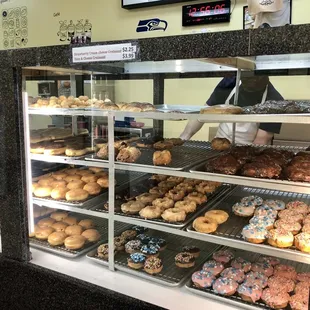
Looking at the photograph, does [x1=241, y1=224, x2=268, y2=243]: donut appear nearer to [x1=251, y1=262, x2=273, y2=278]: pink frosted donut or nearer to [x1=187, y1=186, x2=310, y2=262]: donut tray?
[x1=187, y1=186, x2=310, y2=262]: donut tray

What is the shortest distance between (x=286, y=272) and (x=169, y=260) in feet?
1.86

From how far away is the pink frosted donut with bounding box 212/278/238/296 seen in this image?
4.68ft

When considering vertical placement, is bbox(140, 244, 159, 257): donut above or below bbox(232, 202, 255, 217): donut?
below

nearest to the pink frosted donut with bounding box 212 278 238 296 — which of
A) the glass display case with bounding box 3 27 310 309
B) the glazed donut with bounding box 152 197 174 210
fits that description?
the glass display case with bounding box 3 27 310 309

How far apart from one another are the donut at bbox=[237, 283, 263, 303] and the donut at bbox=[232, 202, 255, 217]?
358mm

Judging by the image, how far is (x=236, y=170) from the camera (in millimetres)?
1564

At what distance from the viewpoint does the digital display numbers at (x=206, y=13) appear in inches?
137

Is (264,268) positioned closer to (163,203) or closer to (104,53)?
(163,203)

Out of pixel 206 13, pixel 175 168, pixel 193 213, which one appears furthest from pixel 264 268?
pixel 206 13

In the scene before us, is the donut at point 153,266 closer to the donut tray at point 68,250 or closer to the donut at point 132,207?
the donut at point 132,207

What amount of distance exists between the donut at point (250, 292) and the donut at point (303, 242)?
0.24 meters

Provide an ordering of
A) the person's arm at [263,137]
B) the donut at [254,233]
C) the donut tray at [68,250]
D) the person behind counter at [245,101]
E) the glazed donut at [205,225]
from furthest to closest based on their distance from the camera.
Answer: the person's arm at [263,137] → the person behind counter at [245,101] → the donut tray at [68,250] → the glazed donut at [205,225] → the donut at [254,233]

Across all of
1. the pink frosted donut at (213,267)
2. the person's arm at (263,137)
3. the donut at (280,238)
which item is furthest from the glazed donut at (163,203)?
the person's arm at (263,137)

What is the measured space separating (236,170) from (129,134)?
711 millimetres
